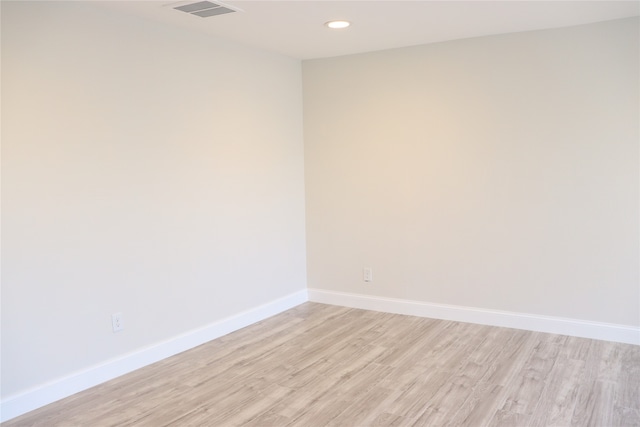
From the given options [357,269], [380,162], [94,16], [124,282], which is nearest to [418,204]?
[380,162]

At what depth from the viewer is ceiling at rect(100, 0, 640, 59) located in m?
3.08

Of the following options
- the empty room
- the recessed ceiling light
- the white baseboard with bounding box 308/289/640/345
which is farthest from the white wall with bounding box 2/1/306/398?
the recessed ceiling light

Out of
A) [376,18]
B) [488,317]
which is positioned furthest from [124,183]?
[488,317]

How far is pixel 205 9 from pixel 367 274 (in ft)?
8.58

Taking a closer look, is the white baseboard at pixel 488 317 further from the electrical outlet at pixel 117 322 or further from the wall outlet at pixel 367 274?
the electrical outlet at pixel 117 322

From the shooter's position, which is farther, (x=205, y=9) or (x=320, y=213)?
(x=320, y=213)

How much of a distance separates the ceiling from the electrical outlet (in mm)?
1859

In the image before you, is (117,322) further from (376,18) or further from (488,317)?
(488,317)

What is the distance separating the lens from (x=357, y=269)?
4723mm

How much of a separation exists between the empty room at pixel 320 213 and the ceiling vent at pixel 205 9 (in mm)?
25

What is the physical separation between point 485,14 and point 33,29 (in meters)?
2.66

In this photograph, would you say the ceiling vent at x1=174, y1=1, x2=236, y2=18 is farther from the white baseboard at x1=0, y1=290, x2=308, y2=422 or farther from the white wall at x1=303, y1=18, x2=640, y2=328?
the white baseboard at x1=0, y1=290, x2=308, y2=422

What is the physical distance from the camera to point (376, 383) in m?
3.10

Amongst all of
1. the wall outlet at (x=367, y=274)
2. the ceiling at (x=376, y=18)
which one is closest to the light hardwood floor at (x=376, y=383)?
the wall outlet at (x=367, y=274)
